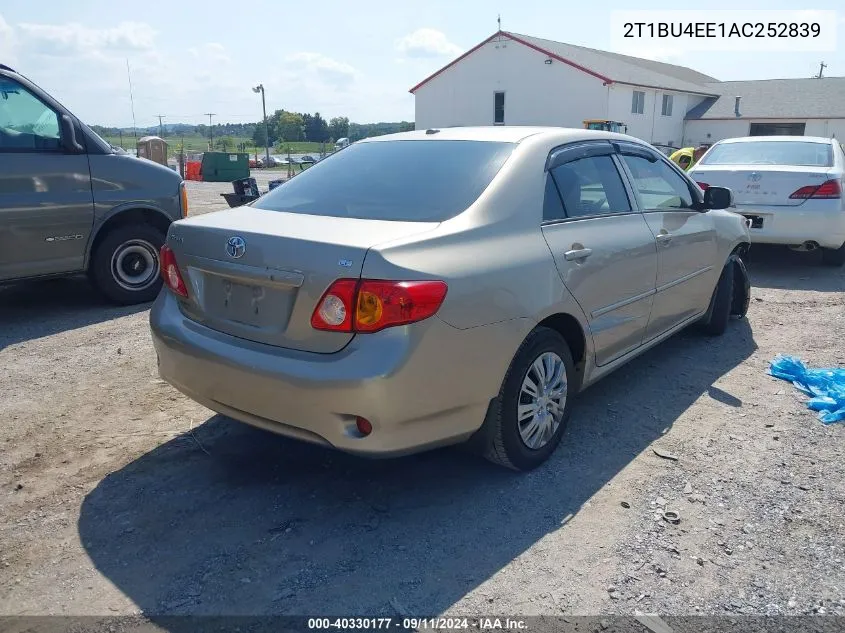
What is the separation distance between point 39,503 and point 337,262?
1902 millimetres

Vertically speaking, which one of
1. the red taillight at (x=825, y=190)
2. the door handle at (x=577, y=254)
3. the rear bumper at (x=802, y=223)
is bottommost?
the rear bumper at (x=802, y=223)

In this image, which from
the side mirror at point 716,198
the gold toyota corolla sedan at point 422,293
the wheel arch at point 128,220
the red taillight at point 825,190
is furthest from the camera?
the red taillight at point 825,190

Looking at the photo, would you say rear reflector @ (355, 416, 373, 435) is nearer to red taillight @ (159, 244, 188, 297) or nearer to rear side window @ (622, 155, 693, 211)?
red taillight @ (159, 244, 188, 297)

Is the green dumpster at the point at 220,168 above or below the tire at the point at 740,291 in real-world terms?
above

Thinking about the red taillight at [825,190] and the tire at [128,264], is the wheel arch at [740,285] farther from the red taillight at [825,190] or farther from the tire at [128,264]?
the tire at [128,264]

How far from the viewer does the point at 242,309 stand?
10.2 feet

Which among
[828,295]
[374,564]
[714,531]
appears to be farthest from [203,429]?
[828,295]

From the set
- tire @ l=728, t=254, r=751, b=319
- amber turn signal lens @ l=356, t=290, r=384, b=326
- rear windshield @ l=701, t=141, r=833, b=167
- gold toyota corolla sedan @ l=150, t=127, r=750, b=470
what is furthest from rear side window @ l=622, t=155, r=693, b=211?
rear windshield @ l=701, t=141, r=833, b=167

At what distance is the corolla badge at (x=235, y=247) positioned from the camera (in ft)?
10.0

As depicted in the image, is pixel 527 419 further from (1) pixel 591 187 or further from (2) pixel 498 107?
(2) pixel 498 107

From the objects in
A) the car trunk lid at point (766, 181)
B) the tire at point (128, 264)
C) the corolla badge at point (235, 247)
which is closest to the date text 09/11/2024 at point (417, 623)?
the corolla badge at point (235, 247)

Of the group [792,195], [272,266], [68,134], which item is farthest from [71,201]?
[792,195]

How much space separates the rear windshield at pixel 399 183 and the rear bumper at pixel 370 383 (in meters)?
0.67

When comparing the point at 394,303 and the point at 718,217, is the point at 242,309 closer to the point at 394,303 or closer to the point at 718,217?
the point at 394,303
